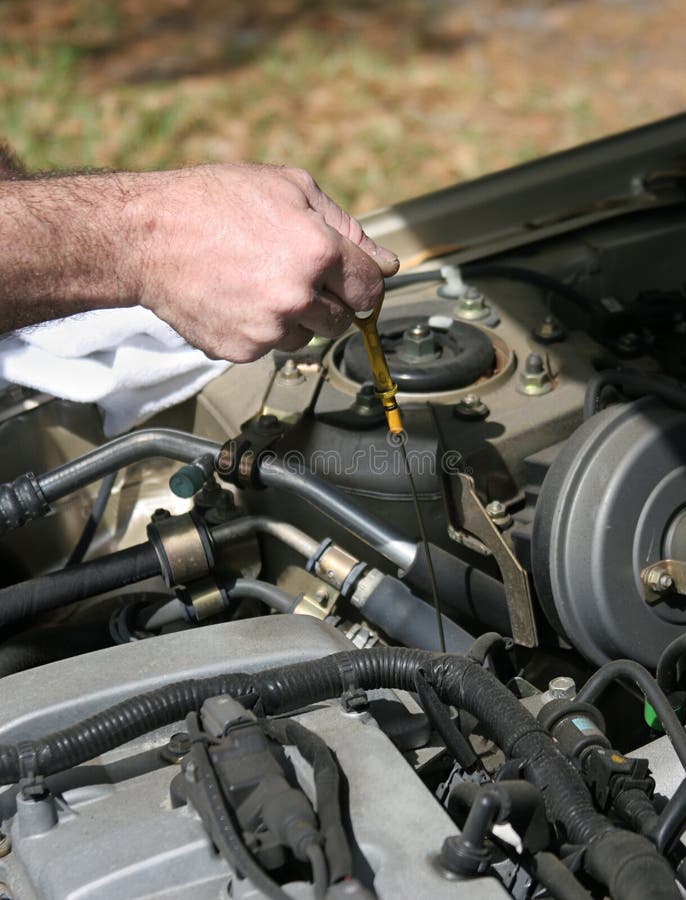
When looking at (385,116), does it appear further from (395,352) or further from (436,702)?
(436,702)

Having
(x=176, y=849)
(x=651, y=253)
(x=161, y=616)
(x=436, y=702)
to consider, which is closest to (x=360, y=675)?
(x=436, y=702)

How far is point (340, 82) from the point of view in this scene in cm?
454

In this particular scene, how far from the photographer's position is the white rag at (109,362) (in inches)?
50.1

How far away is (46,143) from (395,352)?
3.02 m

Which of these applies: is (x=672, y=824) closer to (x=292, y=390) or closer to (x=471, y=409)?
(x=471, y=409)

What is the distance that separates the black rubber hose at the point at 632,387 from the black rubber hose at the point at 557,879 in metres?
0.49

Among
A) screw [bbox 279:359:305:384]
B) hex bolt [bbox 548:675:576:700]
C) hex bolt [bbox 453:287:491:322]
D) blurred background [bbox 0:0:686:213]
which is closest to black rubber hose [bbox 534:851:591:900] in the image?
hex bolt [bbox 548:675:576:700]

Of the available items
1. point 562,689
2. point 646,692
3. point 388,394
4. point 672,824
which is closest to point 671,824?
point 672,824

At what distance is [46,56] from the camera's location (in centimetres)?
464

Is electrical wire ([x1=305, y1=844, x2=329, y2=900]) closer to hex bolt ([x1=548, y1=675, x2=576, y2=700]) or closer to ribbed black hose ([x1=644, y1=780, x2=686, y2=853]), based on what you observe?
ribbed black hose ([x1=644, y1=780, x2=686, y2=853])

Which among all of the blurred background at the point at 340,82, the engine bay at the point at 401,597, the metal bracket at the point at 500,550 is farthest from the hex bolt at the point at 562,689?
the blurred background at the point at 340,82

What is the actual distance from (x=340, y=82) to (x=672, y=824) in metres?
4.16

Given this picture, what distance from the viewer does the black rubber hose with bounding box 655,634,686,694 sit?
914 millimetres

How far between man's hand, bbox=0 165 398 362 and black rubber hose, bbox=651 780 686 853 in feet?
1.58
